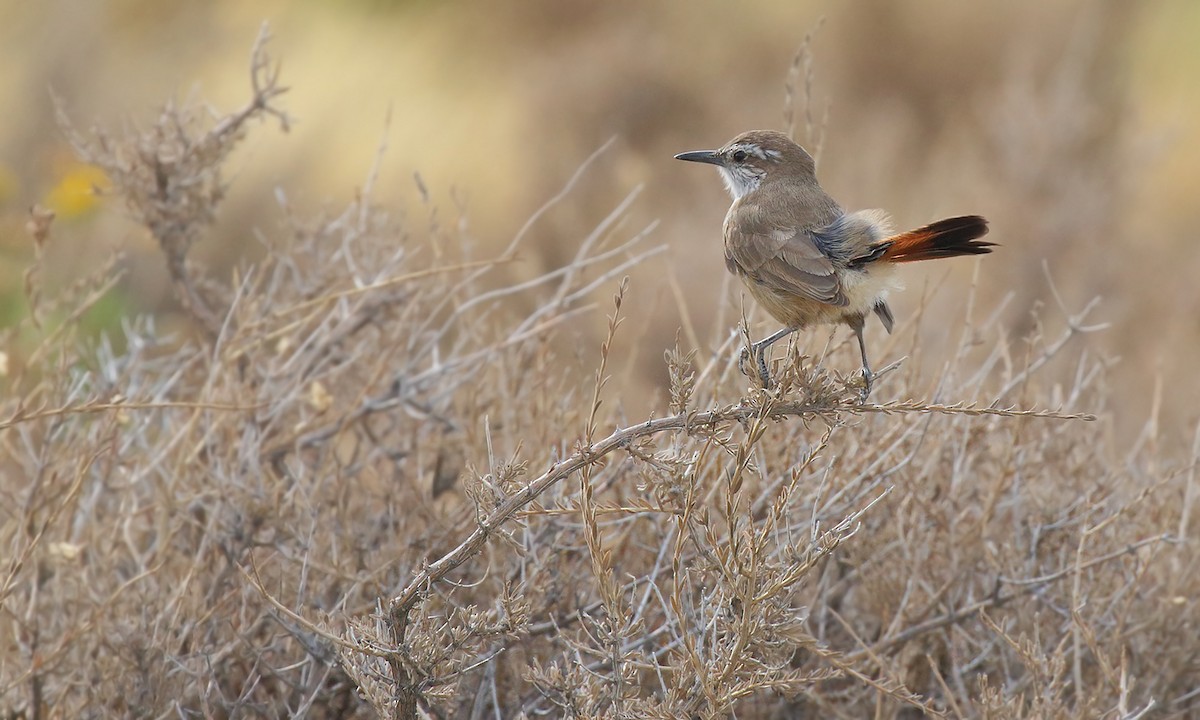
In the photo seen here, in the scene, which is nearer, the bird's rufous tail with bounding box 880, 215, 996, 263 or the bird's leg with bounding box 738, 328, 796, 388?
the bird's leg with bounding box 738, 328, 796, 388

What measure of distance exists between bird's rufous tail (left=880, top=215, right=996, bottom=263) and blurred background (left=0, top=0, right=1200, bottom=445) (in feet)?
8.58

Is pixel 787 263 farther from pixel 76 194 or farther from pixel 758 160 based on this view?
pixel 76 194

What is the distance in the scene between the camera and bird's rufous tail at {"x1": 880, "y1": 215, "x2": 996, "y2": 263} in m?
2.80

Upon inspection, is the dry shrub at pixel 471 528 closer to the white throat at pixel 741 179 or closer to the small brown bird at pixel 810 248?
the small brown bird at pixel 810 248

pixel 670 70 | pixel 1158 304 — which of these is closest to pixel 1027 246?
pixel 1158 304

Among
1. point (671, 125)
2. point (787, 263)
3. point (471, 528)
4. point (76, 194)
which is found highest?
point (787, 263)

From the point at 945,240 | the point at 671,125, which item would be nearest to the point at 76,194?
the point at 945,240

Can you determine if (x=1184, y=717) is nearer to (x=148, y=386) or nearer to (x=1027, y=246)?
(x=148, y=386)

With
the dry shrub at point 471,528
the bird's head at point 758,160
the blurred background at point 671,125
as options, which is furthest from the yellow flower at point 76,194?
the bird's head at point 758,160

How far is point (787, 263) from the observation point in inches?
Result: 131

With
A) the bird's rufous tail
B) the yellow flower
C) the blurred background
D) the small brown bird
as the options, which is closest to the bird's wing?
the small brown bird

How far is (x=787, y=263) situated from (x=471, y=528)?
1.08 metres

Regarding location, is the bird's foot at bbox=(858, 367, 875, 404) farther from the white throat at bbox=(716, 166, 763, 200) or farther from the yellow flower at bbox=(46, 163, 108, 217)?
the yellow flower at bbox=(46, 163, 108, 217)

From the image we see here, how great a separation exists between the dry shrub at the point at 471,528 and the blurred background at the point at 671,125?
4.86 feet
